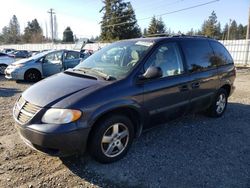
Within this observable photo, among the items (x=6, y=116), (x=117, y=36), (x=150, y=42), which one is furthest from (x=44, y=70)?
(x=117, y=36)

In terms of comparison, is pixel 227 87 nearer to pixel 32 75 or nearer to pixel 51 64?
pixel 51 64

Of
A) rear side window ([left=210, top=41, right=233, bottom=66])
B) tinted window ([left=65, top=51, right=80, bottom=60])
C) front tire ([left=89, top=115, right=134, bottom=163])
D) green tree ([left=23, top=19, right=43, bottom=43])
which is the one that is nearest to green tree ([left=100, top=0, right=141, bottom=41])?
tinted window ([left=65, top=51, right=80, bottom=60])

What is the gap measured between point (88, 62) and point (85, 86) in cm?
120

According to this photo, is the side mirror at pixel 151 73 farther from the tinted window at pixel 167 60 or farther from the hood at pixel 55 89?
the hood at pixel 55 89

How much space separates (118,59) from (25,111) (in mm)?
1714

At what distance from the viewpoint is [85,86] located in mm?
3504

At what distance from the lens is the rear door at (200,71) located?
473 centimetres

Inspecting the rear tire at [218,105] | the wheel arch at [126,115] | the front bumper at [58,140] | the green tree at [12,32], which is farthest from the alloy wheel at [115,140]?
the green tree at [12,32]

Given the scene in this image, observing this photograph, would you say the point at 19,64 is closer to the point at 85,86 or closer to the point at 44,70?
the point at 44,70

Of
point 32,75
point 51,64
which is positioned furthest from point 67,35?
point 32,75

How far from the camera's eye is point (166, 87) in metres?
4.16

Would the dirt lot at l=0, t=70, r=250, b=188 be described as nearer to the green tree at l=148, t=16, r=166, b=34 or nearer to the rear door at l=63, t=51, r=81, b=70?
the rear door at l=63, t=51, r=81, b=70

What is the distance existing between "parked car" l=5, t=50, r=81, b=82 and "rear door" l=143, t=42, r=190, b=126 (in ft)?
25.0

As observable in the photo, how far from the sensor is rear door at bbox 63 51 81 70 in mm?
11314
